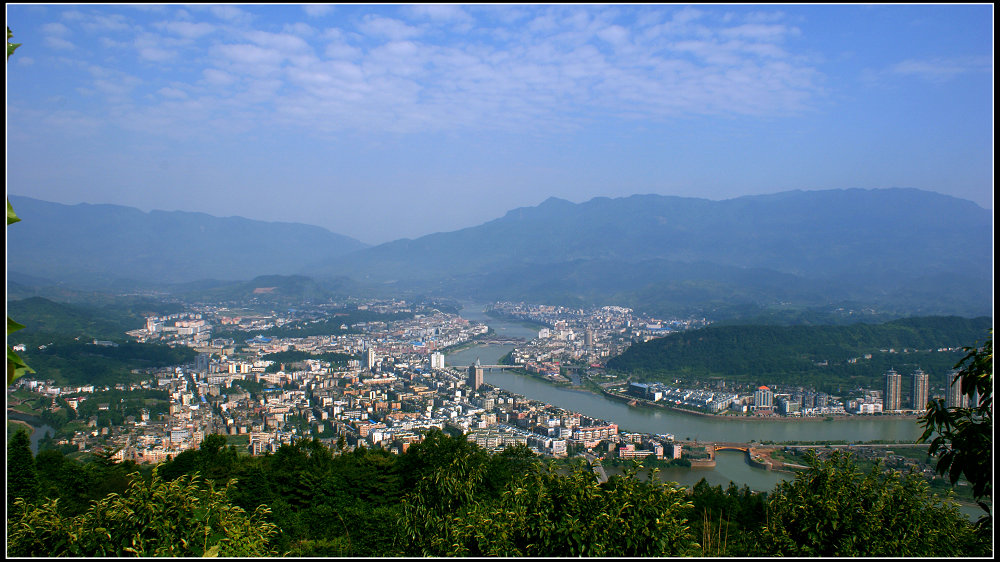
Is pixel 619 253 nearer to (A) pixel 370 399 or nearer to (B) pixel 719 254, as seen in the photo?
(B) pixel 719 254

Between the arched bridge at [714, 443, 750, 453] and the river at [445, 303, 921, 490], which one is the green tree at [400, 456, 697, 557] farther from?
the arched bridge at [714, 443, 750, 453]

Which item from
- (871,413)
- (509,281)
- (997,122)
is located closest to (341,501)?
(997,122)

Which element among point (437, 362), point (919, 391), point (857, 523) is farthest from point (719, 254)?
point (857, 523)

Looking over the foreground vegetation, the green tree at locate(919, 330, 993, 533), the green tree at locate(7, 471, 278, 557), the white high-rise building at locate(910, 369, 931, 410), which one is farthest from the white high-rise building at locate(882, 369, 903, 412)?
the green tree at locate(7, 471, 278, 557)

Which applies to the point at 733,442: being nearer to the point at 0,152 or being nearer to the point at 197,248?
the point at 0,152

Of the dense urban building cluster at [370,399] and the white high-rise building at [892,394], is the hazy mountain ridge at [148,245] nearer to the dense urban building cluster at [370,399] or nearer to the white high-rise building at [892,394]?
the dense urban building cluster at [370,399]
